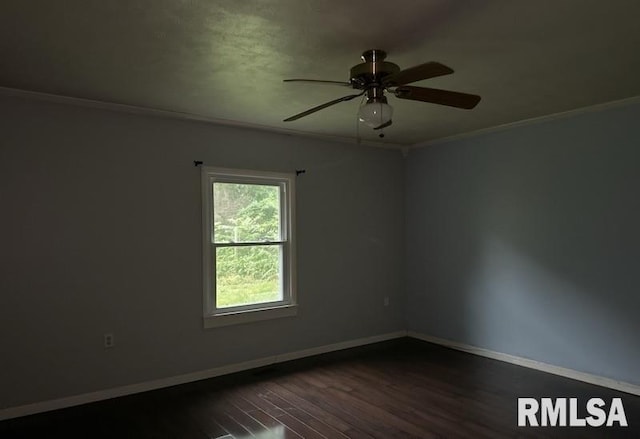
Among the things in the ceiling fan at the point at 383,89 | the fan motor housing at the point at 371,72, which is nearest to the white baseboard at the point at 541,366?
the ceiling fan at the point at 383,89

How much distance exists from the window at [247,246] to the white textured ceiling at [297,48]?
906 millimetres

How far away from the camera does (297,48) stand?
8.71 feet

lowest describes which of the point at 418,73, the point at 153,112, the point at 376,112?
the point at 376,112

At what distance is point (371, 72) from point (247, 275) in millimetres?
2678

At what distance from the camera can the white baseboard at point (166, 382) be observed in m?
3.48

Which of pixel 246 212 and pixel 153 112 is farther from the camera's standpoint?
pixel 246 212

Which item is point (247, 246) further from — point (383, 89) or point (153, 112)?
point (383, 89)

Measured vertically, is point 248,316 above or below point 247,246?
below

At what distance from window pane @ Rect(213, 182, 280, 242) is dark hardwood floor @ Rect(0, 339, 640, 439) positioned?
4.33 feet

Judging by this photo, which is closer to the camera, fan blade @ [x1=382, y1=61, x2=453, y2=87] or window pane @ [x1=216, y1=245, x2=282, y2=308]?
fan blade @ [x1=382, y1=61, x2=453, y2=87]

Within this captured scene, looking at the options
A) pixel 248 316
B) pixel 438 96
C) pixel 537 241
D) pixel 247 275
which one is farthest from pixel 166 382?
pixel 537 241

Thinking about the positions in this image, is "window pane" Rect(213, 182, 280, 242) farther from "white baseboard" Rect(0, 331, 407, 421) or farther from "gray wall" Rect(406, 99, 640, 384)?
"gray wall" Rect(406, 99, 640, 384)

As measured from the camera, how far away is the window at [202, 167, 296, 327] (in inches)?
173

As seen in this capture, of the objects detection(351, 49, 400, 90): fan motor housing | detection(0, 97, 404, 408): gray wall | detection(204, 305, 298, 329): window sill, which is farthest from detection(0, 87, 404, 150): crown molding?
detection(351, 49, 400, 90): fan motor housing
